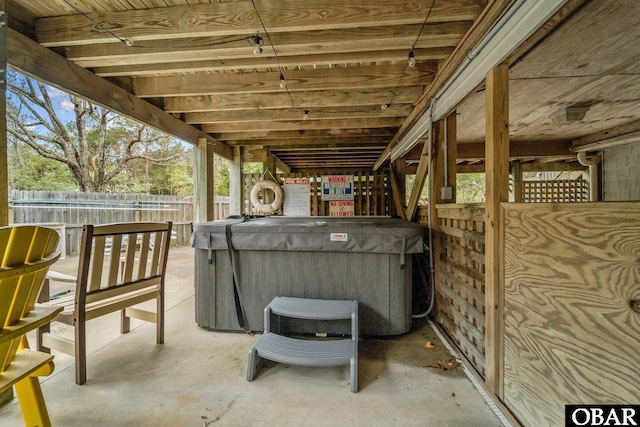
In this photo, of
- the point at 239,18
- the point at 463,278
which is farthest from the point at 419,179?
the point at 239,18

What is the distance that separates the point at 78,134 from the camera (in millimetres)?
10992

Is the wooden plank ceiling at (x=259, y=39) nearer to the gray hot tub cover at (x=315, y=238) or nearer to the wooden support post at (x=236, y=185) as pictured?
the gray hot tub cover at (x=315, y=238)

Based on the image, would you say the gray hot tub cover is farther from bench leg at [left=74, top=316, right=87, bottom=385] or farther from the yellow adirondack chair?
the yellow adirondack chair

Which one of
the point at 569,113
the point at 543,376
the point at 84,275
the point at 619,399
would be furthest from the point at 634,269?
the point at 569,113

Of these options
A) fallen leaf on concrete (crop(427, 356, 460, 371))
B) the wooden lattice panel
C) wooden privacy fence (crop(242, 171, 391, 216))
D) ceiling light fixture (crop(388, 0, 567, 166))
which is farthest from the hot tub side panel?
the wooden lattice panel

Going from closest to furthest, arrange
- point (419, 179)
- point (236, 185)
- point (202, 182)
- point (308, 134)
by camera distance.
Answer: point (419, 179) → point (202, 182) → point (308, 134) → point (236, 185)

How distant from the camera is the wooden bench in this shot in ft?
Result: 5.93

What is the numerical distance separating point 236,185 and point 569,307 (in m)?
5.38

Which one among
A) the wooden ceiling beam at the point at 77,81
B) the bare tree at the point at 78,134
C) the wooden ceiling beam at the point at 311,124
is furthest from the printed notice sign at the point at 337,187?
the bare tree at the point at 78,134

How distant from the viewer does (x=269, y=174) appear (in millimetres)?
5969

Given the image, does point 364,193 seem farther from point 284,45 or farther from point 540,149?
point 284,45

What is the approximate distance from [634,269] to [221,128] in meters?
4.52

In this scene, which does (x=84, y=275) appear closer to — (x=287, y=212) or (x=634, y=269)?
(x=634, y=269)

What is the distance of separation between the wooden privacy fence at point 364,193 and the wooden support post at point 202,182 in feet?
6.84
